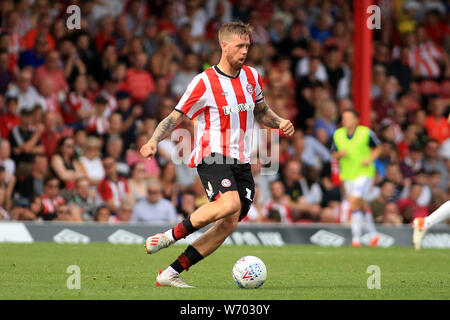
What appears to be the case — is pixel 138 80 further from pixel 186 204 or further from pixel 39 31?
pixel 186 204

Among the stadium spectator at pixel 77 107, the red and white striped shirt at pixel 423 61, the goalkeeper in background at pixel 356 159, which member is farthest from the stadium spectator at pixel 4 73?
the red and white striped shirt at pixel 423 61

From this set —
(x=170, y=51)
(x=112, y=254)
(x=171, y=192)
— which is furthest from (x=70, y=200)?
(x=170, y=51)

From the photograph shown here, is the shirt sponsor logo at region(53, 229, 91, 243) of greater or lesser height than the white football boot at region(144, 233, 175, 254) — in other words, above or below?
below

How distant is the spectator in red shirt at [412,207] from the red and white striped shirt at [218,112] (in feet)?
27.6

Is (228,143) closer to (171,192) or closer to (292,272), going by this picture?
(292,272)

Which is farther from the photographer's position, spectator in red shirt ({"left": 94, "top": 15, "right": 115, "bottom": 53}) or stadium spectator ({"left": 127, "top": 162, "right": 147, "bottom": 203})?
spectator in red shirt ({"left": 94, "top": 15, "right": 115, "bottom": 53})

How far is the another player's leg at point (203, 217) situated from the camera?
7826 mm

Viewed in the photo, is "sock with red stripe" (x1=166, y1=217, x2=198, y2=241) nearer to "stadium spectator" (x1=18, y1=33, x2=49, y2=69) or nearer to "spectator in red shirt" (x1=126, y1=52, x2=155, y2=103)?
"stadium spectator" (x1=18, y1=33, x2=49, y2=69)

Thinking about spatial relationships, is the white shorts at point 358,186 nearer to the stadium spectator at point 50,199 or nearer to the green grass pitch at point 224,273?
the green grass pitch at point 224,273

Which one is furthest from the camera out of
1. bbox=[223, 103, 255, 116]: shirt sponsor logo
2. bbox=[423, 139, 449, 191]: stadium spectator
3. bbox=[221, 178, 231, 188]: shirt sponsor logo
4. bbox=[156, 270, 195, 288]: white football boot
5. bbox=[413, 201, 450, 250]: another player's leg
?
bbox=[423, 139, 449, 191]: stadium spectator

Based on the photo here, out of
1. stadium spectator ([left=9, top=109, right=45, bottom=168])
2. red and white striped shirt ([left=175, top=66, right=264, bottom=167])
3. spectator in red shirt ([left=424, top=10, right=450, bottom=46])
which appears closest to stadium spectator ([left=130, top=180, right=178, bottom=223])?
stadium spectator ([left=9, top=109, right=45, bottom=168])

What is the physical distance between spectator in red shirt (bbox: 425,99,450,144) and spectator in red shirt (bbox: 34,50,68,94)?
24.3 ft

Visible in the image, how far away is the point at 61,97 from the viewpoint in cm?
1554

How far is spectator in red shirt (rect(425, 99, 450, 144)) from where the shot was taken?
18.3 m
